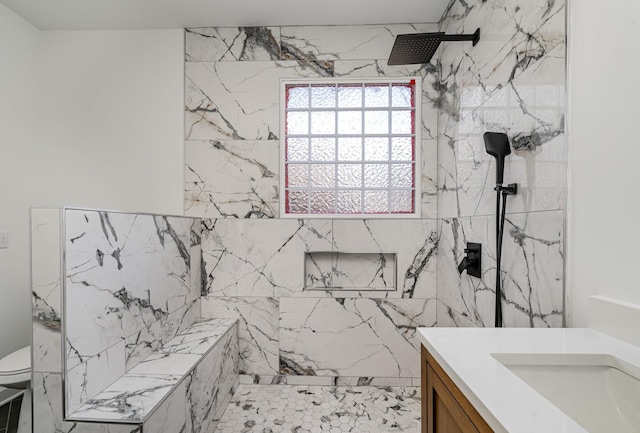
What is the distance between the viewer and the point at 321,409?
6.65 ft

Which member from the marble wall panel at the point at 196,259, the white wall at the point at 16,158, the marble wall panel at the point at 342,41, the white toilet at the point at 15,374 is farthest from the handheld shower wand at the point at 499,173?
the white wall at the point at 16,158

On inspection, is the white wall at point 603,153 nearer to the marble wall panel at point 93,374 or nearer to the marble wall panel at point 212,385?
the marble wall panel at point 212,385

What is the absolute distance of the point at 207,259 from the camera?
2.41 m

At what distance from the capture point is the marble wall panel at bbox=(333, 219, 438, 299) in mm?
2336

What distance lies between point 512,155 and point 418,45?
2.49 ft

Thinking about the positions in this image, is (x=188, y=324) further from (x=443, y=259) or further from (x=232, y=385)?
(x=443, y=259)

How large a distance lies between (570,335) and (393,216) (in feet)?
4.95

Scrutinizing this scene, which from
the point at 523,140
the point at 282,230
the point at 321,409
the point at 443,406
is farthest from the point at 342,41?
the point at 321,409

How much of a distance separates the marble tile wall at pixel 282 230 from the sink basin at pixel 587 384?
157 centimetres

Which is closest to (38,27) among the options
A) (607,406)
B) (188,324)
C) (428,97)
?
(188,324)

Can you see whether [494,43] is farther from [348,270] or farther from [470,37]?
[348,270]

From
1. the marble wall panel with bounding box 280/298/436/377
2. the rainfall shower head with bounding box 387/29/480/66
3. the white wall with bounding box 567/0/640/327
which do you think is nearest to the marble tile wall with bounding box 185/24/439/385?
the marble wall panel with bounding box 280/298/436/377

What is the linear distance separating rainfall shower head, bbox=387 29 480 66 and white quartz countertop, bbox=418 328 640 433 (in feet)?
4.49

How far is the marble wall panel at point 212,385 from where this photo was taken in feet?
5.15
